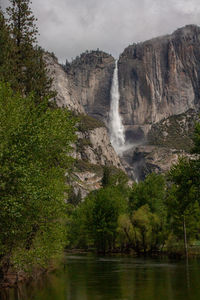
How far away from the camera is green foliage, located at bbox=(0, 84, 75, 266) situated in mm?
24703

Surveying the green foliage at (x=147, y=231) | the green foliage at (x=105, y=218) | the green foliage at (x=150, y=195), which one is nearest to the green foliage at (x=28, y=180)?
the green foliage at (x=147, y=231)

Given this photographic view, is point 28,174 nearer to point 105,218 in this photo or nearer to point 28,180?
point 28,180

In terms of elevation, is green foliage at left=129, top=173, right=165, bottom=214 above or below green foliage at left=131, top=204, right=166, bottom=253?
above

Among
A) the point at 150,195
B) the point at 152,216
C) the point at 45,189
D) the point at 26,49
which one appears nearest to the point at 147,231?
the point at 152,216

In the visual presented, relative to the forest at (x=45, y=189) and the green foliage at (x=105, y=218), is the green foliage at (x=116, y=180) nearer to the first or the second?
the forest at (x=45, y=189)

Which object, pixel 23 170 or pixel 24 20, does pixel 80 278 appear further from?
pixel 24 20

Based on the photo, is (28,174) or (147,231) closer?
(28,174)

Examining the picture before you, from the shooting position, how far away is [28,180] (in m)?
24.8

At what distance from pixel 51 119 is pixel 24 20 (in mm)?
19825

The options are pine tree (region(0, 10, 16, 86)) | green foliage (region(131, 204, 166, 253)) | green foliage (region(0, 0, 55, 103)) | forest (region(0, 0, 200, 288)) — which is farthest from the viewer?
green foliage (region(131, 204, 166, 253))

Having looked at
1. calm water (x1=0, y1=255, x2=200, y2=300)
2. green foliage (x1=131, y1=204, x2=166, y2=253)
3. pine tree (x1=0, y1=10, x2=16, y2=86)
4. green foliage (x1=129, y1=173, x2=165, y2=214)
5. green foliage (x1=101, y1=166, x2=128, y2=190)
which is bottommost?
calm water (x1=0, y1=255, x2=200, y2=300)

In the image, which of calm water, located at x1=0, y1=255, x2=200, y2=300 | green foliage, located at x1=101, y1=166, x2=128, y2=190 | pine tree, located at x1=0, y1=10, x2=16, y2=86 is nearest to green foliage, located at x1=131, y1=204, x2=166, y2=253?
calm water, located at x1=0, y1=255, x2=200, y2=300

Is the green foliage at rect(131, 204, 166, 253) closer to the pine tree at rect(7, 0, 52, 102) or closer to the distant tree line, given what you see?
the distant tree line

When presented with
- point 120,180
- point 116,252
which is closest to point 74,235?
point 120,180
